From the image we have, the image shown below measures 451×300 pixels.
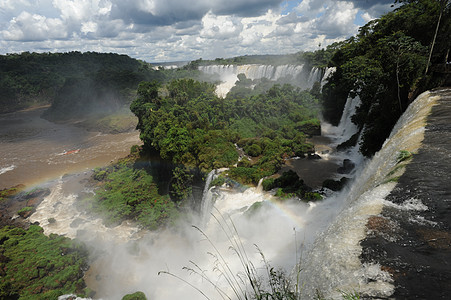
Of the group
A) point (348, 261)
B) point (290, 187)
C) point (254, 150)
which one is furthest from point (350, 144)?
A: point (348, 261)

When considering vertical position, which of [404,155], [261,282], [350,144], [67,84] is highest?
[404,155]

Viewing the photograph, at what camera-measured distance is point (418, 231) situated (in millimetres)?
5469

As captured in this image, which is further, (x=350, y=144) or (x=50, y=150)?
(x=50, y=150)

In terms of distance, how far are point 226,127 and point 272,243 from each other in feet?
66.4

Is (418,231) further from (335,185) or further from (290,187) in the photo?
(290,187)

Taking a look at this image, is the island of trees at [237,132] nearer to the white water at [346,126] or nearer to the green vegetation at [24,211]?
the white water at [346,126]

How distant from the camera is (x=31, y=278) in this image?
1648 cm

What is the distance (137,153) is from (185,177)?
54.2ft

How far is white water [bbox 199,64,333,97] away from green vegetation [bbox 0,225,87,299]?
29879mm

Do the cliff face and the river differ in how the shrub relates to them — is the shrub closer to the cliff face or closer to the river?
the cliff face

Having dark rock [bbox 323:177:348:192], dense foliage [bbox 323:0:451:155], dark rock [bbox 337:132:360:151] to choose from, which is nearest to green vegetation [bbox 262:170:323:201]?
dark rock [bbox 323:177:348:192]

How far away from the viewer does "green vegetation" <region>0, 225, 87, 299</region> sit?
15.5 meters

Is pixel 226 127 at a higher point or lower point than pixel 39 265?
higher

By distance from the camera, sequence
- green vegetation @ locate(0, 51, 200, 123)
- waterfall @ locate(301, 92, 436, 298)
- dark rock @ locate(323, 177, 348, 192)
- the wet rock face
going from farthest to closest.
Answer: green vegetation @ locate(0, 51, 200, 123), the wet rock face, dark rock @ locate(323, 177, 348, 192), waterfall @ locate(301, 92, 436, 298)
